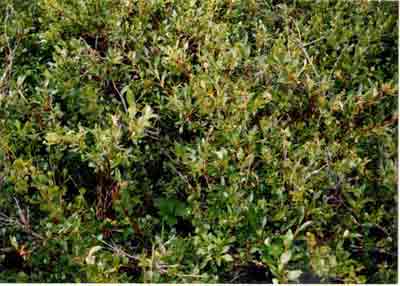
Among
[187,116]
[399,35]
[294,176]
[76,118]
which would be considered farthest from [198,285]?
[399,35]

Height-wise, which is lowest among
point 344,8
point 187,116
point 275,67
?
point 187,116

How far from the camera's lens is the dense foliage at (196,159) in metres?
1.99

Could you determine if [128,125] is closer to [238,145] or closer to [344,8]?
[238,145]

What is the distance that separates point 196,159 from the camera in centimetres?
206

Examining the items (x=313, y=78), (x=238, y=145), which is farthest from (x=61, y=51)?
(x=313, y=78)

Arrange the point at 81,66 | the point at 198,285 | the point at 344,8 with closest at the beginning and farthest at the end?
the point at 198,285 → the point at 81,66 → the point at 344,8

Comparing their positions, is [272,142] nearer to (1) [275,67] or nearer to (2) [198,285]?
(1) [275,67]

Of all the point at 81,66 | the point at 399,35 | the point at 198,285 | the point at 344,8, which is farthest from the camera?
the point at 344,8

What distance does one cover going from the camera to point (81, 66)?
2414mm

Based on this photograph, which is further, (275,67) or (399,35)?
(399,35)

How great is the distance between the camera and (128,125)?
2.11 m

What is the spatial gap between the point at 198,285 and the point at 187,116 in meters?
0.63

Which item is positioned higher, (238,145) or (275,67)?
(275,67)

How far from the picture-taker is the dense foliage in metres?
1.99
